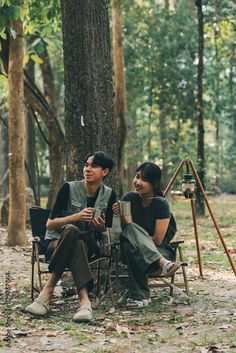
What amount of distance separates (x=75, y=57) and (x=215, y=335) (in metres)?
3.55

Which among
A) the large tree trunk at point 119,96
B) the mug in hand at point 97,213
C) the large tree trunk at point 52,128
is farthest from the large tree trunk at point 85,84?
the large tree trunk at point 119,96

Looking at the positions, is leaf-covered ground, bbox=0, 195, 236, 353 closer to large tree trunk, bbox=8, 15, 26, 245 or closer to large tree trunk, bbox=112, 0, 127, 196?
large tree trunk, bbox=8, 15, 26, 245

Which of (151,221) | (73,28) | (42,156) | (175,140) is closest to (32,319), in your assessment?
(151,221)

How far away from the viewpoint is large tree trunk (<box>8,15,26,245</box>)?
12133 mm

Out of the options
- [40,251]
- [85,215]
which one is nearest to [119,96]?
[40,251]

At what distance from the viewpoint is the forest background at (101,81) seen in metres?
7.93

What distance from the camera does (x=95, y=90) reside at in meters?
7.90

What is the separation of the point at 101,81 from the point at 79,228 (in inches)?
72.6

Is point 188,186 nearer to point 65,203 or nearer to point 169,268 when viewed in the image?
point 169,268

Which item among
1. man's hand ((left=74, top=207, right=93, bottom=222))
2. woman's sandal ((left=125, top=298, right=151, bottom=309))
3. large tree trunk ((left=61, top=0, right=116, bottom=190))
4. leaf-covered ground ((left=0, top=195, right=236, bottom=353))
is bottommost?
leaf-covered ground ((left=0, top=195, right=236, bottom=353))

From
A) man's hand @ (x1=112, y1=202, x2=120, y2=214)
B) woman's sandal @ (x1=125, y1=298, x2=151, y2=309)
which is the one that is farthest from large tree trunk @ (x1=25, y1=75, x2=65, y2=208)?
woman's sandal @ (x1=125, y1=298, x2=151, y2=309)

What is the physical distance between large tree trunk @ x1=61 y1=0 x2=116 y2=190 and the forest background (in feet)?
0.04

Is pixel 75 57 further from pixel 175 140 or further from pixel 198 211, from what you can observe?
pixel 175 140

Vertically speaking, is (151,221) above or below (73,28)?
below
